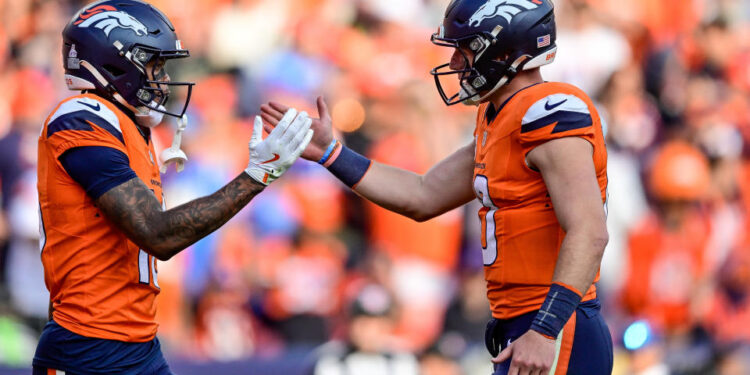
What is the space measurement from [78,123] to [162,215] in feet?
1.46

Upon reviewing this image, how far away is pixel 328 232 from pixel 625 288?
2391 mm

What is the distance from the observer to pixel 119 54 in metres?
3.63

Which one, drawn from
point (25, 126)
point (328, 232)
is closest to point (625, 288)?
point (328, 232)

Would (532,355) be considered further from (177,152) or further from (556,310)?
(177,152)

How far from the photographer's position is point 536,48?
376 centimetres

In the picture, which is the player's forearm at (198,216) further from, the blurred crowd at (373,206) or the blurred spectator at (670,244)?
the blurred spectator at (670,244)

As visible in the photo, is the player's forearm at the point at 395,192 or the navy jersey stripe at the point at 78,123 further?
the player's forearm at the point at 395,192

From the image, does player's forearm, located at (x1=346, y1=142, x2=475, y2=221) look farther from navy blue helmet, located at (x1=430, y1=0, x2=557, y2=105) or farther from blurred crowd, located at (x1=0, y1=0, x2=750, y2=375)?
blurred crowd, located at (x1=0, y1=0, x2=750, y2=375)

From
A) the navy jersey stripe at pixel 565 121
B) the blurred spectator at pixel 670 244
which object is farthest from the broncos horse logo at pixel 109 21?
the blurred spectator at pixel 670 244

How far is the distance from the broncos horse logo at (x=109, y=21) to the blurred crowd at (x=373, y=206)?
313 cm

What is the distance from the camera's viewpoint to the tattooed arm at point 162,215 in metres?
3.37

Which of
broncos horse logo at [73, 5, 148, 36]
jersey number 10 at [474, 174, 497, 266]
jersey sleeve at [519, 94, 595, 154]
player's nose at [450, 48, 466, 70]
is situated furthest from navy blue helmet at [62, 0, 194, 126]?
jersey sleeve at [519, 94, 595, 154]

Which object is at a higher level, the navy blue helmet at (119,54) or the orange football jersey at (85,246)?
the navy blue helmet at (119,54)

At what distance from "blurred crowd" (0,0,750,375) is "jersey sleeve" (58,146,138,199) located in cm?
311
